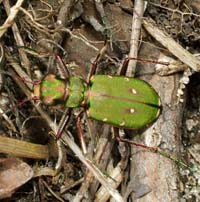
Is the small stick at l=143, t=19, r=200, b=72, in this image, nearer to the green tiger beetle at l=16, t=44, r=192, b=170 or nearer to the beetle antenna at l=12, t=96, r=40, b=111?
the green tiger beetle at l=16, t=44, r=192, b=170

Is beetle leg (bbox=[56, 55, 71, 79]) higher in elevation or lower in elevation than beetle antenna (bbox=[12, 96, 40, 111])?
higher

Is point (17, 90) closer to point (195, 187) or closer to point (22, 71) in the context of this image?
point (22, 71)

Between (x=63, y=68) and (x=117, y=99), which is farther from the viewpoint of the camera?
(x=63, y=68)

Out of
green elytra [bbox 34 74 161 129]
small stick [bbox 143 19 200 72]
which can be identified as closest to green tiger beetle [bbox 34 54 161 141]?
green elytra [bbox 34 74 161 129]

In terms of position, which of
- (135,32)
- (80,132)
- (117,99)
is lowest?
(80,132)

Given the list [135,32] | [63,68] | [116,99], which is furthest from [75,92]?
[135,32]

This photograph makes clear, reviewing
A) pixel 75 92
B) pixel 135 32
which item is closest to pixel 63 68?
pixel 75 92

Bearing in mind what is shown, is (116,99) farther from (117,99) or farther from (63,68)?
(63,68)

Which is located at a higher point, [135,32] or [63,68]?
[135,32]
